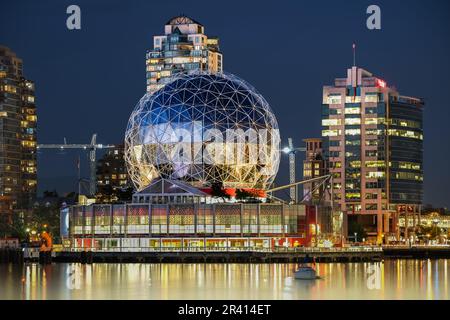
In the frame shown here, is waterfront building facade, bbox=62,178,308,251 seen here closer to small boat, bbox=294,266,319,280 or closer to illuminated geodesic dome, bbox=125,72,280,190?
illuminated geodesic dome, bbox=125,72,280,190

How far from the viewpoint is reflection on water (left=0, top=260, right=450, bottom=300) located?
299 feet

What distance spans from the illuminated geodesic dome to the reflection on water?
32886 millimetres

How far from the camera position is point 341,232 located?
6944 inches

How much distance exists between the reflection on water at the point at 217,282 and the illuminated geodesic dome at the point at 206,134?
32.9 m
